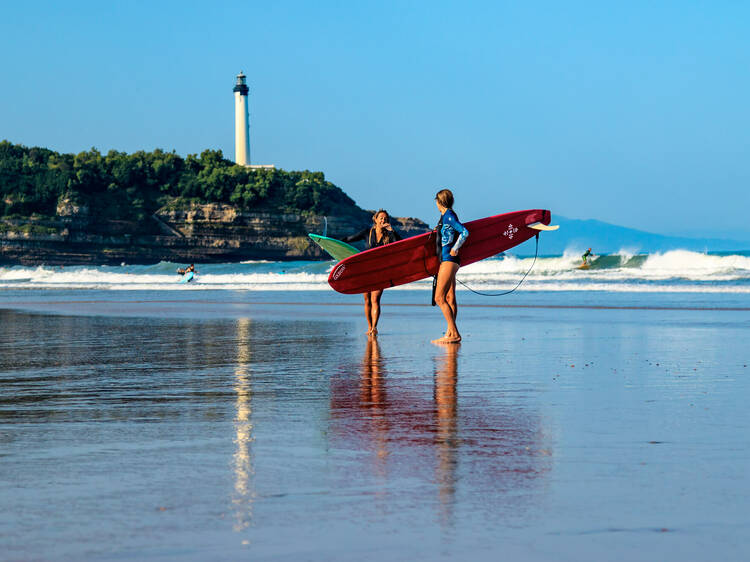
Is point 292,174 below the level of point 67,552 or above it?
above

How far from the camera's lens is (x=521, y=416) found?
21.1 feet

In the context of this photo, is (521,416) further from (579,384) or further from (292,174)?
(292,174)

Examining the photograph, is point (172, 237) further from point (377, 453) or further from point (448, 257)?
point (377, 453)

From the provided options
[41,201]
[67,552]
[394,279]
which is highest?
[41,201]

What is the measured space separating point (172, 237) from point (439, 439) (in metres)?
124

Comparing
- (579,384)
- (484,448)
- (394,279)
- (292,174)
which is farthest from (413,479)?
(292,174)

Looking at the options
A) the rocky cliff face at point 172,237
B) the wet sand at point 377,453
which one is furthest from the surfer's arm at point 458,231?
the rocky cliff face at point 172,237

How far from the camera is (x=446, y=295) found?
1284 centimetres

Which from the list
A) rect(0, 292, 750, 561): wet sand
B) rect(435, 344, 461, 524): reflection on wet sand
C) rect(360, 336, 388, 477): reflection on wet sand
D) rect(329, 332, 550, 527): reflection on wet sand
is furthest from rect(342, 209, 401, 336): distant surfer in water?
rect(329, 332, 550, 527): reflection on wet sand

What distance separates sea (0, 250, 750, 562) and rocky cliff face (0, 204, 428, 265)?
11187 cm

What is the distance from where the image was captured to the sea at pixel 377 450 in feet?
11.6

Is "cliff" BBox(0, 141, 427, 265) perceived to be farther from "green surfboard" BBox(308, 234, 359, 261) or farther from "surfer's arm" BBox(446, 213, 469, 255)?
"surfer's arm" BBox(446, 213, 469, 255)

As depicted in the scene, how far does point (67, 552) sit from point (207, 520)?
60 cm

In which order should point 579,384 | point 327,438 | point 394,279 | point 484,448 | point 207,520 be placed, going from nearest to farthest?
point 207,520
point 484,448
point 327,438
point 579,384
point 394,279
